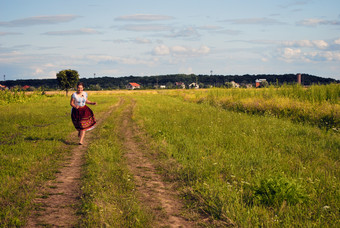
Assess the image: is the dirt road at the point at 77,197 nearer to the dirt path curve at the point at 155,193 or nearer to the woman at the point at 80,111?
the dirt path curve at the point at 155,193

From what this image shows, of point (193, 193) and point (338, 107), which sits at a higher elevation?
point (338, 107)

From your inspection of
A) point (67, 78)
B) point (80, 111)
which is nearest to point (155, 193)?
point (80, 111)

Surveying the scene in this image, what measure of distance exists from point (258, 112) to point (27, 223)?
54.9ft

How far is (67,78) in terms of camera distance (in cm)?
8244

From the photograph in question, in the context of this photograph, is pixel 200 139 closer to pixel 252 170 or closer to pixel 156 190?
pixel 252 170

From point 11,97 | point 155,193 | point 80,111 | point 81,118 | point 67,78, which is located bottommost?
point 155,193

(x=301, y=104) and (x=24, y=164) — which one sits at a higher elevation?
(x=301, y=104)

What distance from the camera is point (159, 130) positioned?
12594 millimetres

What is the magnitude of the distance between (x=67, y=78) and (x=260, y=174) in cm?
8293

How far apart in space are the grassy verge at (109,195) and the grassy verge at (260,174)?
110 centimetres

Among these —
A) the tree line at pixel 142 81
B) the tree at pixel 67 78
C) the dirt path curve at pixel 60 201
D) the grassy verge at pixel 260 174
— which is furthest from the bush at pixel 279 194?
the tree line at pixel 142 81

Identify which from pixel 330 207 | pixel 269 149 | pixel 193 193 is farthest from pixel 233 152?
pixel 330 207

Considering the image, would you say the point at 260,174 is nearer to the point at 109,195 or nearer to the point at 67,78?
the point at 109,195

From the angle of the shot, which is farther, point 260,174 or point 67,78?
point 67,78
